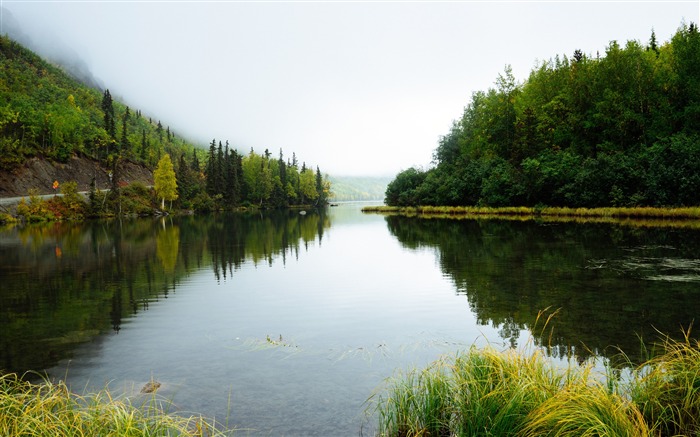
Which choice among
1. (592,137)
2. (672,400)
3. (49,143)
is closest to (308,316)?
(672,400)

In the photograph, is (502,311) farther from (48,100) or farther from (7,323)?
(48,100)

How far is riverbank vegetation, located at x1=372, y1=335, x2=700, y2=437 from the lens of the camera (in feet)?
16.3

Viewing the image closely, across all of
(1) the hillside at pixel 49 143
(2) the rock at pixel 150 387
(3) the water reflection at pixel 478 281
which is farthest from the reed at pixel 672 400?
(1) the hillside at pixel 49 143

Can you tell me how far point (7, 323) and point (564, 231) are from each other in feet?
127

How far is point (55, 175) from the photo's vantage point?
321 ft

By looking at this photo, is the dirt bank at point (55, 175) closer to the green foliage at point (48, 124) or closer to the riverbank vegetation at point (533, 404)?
the green foliage at point (48, 124)

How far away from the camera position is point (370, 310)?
1533 cm

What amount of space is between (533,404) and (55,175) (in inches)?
4516

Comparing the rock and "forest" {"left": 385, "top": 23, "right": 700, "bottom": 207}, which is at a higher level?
"forest" {"left": 385, "top": 23, "right": 700, "bottom": 207}

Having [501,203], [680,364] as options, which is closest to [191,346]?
[680,364]

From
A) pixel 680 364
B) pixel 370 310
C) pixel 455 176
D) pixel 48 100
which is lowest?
pixel 370 310

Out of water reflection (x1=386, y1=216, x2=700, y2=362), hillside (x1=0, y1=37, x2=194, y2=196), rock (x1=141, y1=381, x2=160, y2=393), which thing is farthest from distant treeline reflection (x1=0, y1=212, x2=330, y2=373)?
hillside (x1=0, y1=37, x2=194, y2=196)

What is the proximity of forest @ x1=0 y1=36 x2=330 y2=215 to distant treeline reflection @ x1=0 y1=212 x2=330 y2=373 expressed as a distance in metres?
63.7

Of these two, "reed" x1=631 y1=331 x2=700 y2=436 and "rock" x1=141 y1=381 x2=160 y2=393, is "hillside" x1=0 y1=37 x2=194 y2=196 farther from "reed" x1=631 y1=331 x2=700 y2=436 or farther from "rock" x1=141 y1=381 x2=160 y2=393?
"reed" x1=631 y1=331 x2=700 y2=436
